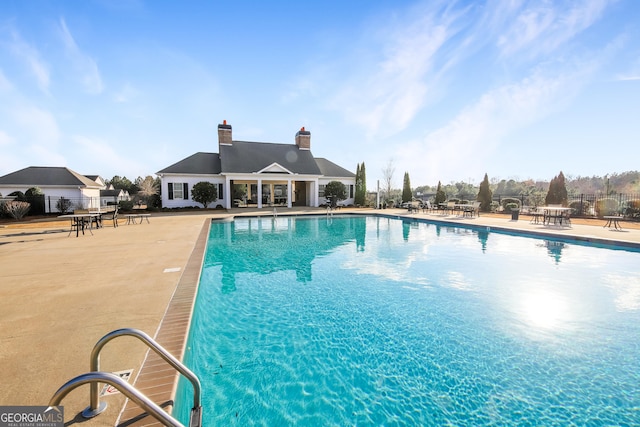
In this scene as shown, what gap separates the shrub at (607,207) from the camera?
1697 centimetres

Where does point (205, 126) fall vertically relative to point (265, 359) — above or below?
above

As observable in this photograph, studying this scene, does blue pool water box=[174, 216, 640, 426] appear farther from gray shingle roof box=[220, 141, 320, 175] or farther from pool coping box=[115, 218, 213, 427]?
gray shingle roof box=[220, 141, 320, 175]

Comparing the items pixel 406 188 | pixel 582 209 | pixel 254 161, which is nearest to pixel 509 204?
pixel 582 209

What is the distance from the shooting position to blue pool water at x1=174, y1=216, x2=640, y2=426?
274 cm

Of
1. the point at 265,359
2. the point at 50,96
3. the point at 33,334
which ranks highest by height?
the point at 50,96

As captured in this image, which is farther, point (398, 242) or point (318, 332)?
point (398, 242)

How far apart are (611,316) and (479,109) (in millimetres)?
13993

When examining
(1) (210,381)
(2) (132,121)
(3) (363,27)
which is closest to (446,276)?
(1) (210,381)

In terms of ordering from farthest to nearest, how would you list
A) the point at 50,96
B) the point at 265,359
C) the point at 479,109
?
the point at 479,109
the point at 50,96
the point at 265,359

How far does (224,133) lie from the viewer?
87.2ft

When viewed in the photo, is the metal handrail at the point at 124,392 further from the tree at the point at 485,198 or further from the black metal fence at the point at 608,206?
the tree at the point at 485,198

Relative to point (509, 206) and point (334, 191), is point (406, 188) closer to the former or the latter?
point (334, 191)

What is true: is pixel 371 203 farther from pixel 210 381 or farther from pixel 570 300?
pixel 210 381

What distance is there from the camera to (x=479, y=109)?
15.6 metres
